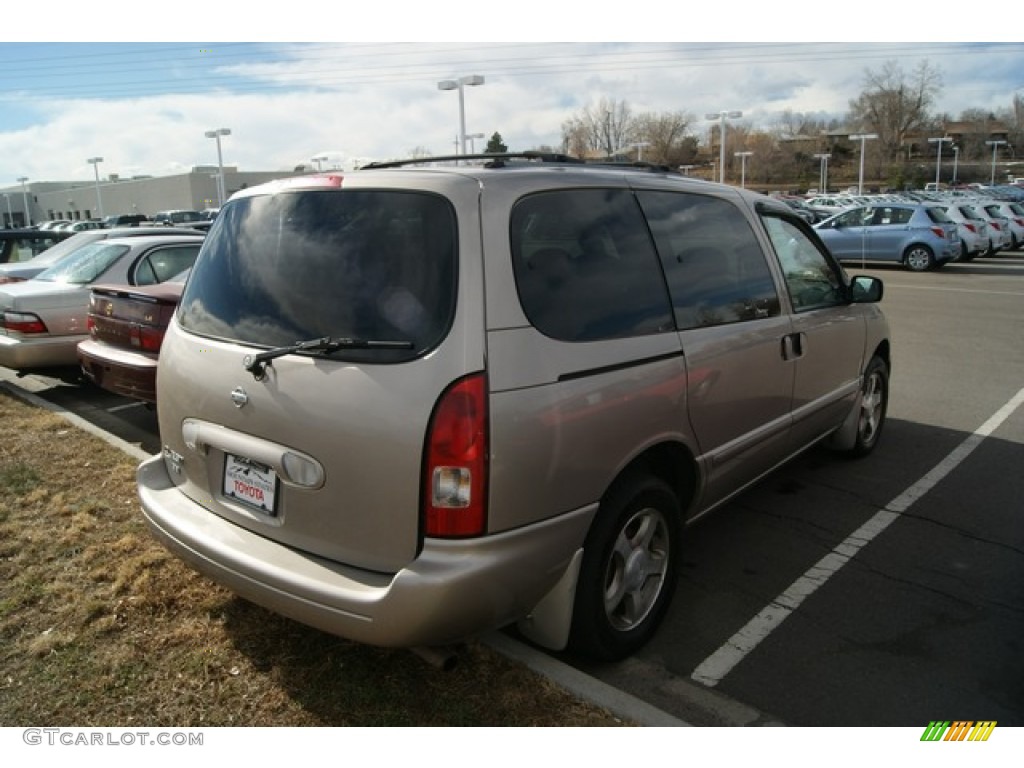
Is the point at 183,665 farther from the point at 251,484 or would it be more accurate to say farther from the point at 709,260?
the point at 709,260

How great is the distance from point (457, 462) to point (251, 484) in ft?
2.92

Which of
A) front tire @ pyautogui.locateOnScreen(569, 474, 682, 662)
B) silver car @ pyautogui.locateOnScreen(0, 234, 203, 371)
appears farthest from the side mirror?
silver car @ pyautogui.locateOnScreen(0, 234, 203, 371)

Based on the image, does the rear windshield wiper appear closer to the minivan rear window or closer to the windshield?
the minivan rear window

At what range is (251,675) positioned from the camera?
113 inches

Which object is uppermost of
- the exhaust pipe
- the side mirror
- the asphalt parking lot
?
the side mirror

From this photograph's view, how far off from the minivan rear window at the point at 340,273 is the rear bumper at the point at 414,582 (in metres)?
0.67

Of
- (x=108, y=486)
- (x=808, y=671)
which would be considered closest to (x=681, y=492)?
(x=808, y=671)

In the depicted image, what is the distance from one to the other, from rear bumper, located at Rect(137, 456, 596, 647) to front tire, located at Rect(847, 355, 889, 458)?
3295 millimetres

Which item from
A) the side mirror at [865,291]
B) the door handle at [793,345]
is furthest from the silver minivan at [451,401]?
the side mirror at [865,291]

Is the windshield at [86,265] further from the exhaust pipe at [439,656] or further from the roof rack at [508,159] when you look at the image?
the exhaust pipe at [439,656]

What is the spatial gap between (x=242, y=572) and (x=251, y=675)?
1.55ft

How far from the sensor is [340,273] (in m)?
2.64

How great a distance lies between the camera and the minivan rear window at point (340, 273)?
8.14ft

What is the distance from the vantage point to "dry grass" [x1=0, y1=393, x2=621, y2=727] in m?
2.67
